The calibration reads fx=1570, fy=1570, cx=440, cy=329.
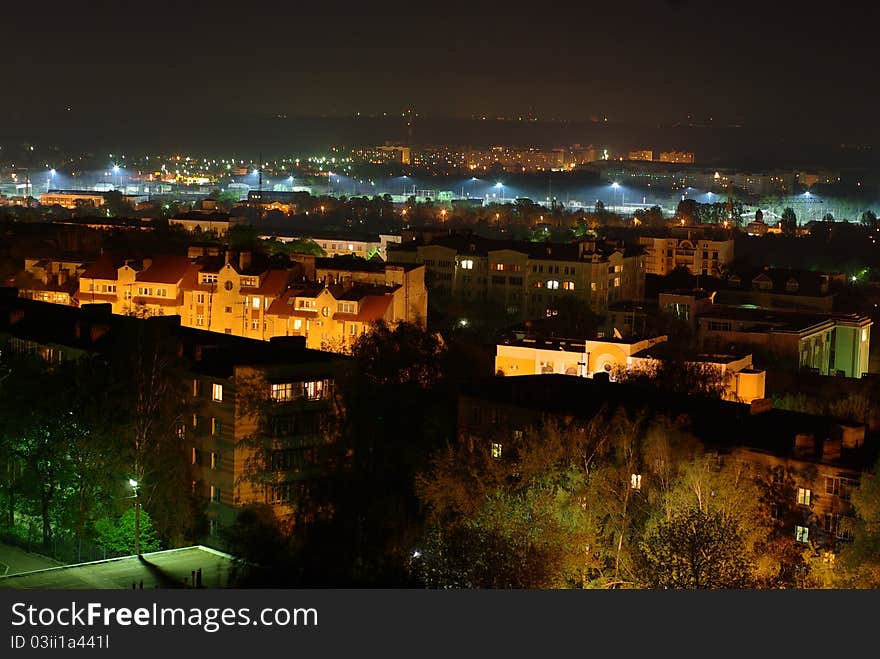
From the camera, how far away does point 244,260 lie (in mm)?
13281

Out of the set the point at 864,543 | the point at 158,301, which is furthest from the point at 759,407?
the point at 158,301

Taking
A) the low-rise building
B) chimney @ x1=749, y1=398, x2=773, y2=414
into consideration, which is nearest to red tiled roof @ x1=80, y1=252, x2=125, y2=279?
the low-rise building

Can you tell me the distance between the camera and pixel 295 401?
757cm

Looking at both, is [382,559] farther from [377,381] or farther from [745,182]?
[745,182]

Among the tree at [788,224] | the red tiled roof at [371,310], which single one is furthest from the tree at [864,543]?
the tree at [788,224]

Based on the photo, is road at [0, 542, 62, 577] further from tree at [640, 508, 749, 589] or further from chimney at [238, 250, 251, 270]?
chimney at [238, 250, 251, 270]

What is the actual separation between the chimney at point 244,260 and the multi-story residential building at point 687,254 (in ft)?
28.0

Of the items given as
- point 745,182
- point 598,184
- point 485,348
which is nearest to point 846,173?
point 745,182

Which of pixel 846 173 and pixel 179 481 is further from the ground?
pixel 846 173

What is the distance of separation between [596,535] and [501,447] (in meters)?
1.23

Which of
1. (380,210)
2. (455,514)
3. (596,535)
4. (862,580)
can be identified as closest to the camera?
(862,580)

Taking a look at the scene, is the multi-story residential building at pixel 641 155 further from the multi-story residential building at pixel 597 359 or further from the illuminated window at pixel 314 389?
the illuminated window at pixel 314 389

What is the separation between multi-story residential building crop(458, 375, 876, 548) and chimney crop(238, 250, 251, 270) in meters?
5.41

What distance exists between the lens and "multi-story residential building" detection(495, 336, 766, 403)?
31.8 ft
